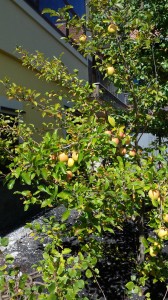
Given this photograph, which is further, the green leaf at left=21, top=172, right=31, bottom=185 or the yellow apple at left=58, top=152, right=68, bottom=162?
the yellow apple at left=58, top=152, right=68, bottom=162

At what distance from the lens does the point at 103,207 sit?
2211mm

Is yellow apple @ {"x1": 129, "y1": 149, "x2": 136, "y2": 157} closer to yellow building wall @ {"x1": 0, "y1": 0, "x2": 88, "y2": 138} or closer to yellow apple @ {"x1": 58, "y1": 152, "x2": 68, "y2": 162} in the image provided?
yellow apple @ {"x1": 58, "y1": 152, "x2": 68, "y2": 162}

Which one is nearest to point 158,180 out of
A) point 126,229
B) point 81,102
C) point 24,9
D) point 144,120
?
point 144,120

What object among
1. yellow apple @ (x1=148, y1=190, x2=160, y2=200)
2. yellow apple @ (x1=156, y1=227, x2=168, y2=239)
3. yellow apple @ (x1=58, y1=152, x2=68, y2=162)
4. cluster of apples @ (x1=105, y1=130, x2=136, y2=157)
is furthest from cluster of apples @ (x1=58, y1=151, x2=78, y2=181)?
yellow apple @ (x1=156, y1=227, x2=168, y2=239)

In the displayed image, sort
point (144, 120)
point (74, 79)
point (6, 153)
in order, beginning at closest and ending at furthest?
point (6, 153), point (144, 120), point (74, 79)

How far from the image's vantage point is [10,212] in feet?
19.4

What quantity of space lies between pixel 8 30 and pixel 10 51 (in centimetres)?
38

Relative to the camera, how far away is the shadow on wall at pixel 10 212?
18.6 ft

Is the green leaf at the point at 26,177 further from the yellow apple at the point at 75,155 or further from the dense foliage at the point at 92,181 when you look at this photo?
the yellow apple at the point at 75,155

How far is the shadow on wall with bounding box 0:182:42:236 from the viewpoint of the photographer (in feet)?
18.6

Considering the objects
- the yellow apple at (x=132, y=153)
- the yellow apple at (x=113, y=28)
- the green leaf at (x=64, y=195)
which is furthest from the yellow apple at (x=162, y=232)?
the yellow apple at (x=113, y=28)

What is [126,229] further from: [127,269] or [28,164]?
[28,164]

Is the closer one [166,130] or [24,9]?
[166,130]

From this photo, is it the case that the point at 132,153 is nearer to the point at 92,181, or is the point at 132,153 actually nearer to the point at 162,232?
the point at 92,181
